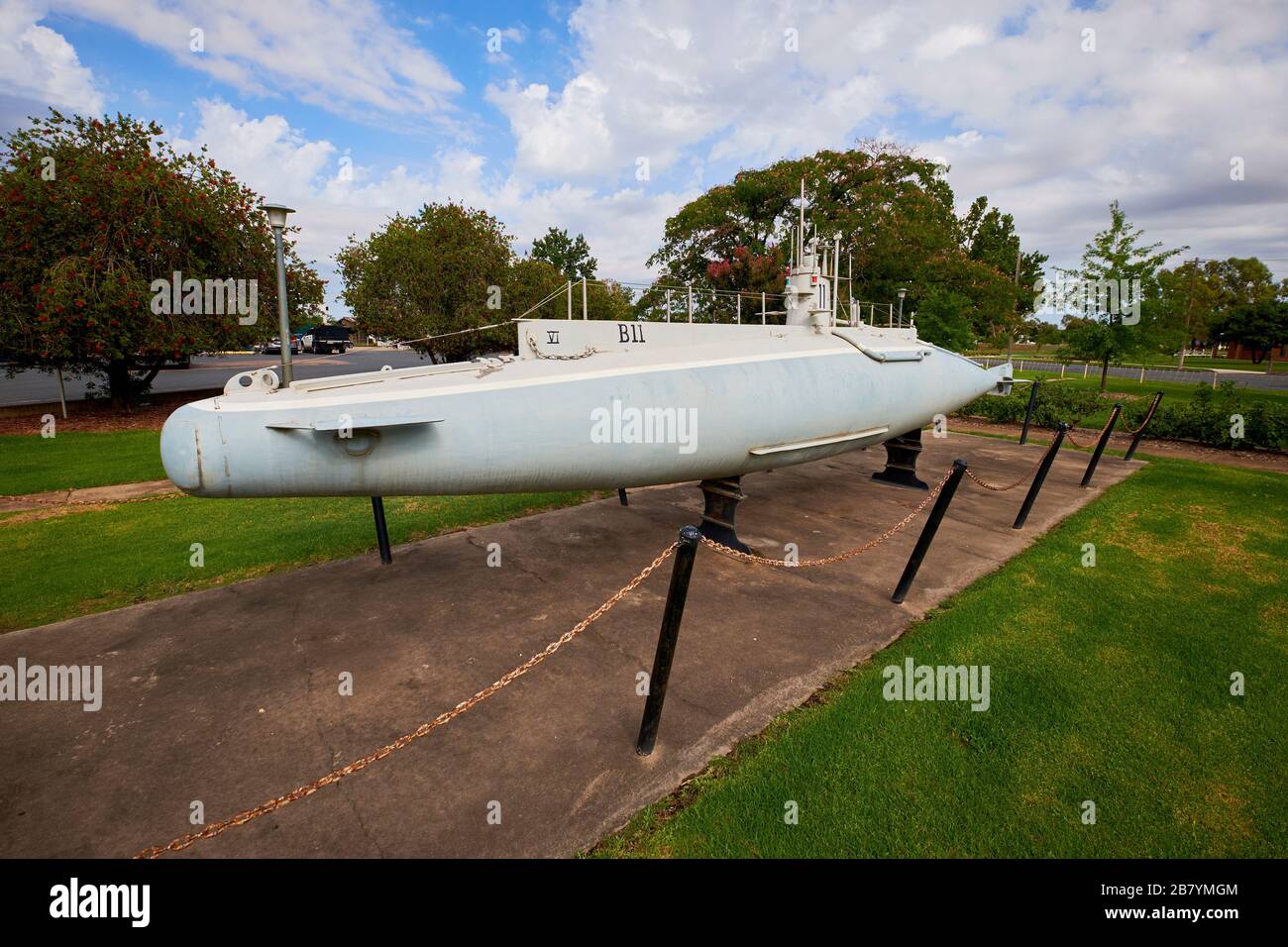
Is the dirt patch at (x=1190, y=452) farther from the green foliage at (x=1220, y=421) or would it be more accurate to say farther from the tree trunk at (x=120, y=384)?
the tree trunk at (x=120, y=384)

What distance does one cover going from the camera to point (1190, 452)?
1368 centimetres

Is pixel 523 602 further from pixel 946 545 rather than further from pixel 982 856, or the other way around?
pixel 946 545

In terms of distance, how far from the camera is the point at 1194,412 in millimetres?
14141

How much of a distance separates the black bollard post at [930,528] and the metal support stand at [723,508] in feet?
6.32

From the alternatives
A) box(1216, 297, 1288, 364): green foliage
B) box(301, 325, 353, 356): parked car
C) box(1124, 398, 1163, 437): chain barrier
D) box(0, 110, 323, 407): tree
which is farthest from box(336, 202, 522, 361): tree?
box(1216, 297, 1288, 364): green foliage

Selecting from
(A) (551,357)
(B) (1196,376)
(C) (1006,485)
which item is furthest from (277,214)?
(B) (1196,376)

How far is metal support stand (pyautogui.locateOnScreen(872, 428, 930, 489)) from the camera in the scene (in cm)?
1057

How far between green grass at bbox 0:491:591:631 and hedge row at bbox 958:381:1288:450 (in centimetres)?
1453

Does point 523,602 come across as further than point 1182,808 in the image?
Yes

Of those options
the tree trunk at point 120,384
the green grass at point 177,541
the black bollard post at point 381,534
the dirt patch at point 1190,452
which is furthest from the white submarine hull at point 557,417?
the tree trunk at point 120,384

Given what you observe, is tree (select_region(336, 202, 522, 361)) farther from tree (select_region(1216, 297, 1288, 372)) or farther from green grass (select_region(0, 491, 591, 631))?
tree (select_region(1216, 297, 1288, 372))

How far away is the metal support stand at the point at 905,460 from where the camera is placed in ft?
34.7
